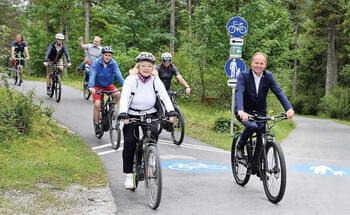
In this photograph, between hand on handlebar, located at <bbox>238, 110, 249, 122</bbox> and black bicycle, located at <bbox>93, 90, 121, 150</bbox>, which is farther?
black bicycle, located at <bbox>93, 90, 121, 150</bbox>

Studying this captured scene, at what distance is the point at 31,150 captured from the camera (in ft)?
27.1

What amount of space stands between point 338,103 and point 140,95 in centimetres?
3537

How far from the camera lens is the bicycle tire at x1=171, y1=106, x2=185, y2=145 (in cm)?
1056

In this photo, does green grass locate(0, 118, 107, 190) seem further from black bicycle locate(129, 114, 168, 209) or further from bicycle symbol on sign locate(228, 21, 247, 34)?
bicycle symbol on sign locate(228, 21, 247, 34)

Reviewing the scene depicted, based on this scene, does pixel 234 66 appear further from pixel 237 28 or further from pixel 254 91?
pixel 254 91

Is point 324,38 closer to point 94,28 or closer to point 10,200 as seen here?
point 94,28

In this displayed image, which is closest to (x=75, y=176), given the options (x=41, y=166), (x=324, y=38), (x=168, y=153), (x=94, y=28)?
(x=41, y=166)

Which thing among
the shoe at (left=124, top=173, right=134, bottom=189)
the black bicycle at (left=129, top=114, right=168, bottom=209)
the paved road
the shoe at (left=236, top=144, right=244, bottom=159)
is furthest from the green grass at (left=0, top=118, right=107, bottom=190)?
the shoe at (left=236, top=144, right=244, bottom=159)

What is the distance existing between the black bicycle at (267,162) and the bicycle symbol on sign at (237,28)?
19.7 ft

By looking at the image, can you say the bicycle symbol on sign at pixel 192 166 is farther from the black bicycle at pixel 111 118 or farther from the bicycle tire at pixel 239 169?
the black bicycle at pixel 111 118

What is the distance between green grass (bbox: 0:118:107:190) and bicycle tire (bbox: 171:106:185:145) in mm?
2224

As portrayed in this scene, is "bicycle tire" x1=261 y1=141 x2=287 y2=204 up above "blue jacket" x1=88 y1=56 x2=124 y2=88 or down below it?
below

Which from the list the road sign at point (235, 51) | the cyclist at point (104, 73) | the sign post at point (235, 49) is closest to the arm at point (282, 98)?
the cyclist at point (104, 73)

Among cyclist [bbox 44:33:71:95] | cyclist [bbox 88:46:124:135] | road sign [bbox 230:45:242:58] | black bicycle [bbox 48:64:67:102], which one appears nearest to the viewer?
cyclist [bbox 88:46:124:135]
